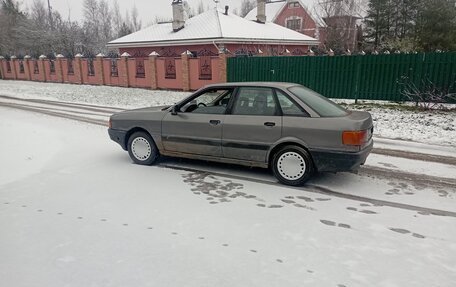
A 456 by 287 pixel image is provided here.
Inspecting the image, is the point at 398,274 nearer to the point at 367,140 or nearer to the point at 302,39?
the point at 367,140

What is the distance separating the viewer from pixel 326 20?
1275 inches

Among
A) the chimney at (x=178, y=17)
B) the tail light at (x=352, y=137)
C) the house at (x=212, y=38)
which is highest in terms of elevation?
the chimney at (x=178, y=17)

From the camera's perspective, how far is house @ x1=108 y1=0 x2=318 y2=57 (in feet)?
78.6

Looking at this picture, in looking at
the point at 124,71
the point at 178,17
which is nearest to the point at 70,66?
the point at 124,71

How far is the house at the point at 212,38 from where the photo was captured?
78.6 feet

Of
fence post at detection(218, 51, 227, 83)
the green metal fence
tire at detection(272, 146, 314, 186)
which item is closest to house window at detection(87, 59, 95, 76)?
fence post at detection(218, 51, 227, 83)

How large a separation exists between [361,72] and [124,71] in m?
15.3

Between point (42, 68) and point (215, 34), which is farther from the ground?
point (215, 34)

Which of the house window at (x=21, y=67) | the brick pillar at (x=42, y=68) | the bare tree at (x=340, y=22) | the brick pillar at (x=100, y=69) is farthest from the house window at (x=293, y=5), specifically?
the house window at (x=21, y=67)

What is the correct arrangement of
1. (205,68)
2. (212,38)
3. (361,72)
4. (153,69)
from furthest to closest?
(212,38) → (153,69) → (205,68) → (361,72)

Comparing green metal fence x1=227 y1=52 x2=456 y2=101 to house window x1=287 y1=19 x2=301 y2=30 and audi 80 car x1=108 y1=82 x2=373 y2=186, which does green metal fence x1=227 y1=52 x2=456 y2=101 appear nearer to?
audi 80 car x1=108 y1=82 x2=373 y2=186

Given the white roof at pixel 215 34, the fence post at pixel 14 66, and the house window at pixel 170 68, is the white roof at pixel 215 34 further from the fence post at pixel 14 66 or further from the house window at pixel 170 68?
the fence post at pixel 14 66

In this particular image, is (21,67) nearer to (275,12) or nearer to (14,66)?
(14,66)

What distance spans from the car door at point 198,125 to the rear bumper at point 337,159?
1560 millimetres
